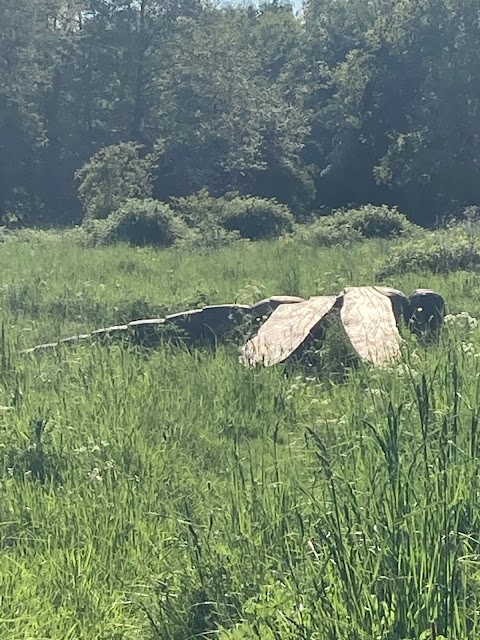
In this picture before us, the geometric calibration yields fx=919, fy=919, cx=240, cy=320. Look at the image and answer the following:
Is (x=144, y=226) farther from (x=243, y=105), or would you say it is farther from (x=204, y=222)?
(x=243, y=105)

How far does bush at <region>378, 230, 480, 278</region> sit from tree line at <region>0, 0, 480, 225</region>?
13.4m

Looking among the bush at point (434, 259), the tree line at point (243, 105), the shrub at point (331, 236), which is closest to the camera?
the bush at point (434, 259)

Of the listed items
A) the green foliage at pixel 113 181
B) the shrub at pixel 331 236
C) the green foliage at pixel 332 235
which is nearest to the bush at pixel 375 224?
the green foliage at pixel 332 235

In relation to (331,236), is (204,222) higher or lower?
higher

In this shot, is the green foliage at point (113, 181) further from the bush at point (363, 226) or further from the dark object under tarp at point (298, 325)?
the dark object under tarp at point (298, 325)

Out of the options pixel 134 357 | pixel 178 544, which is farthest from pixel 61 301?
pixel 178 544

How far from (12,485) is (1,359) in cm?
261

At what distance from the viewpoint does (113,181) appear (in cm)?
2659

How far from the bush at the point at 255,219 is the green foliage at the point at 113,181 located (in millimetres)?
4578

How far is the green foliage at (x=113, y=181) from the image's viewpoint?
2586 centimetres

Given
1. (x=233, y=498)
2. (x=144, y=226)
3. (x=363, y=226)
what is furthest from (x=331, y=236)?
(x=233, y=498)

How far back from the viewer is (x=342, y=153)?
1286 inches


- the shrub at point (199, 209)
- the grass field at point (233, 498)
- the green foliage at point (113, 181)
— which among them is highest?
the green foliage at point (113, 181)

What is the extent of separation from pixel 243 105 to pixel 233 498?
30507 millimetres
